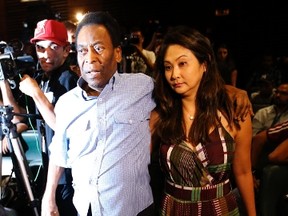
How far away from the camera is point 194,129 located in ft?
4.63

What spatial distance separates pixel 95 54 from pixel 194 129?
0.48 metres

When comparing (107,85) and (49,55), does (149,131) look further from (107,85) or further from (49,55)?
(49,55)

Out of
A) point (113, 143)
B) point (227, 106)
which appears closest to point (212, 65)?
point (227, 106)

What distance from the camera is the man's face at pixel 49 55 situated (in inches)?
76.9

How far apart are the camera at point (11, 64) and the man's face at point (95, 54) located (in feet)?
2.66

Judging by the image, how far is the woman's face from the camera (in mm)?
1374

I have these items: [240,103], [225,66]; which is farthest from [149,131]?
[225,66]

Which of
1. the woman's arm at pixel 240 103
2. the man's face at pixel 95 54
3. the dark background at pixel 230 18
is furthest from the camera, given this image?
the dark background at pixel 230 18

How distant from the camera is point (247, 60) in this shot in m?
9.11

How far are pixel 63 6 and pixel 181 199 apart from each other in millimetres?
7695

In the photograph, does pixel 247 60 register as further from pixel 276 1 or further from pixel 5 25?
pixel 5 25

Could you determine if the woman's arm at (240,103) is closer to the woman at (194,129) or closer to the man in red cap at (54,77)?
the woman at (194,129)

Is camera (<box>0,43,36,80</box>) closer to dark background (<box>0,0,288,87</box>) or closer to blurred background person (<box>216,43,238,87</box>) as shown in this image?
blurred background person (<box>216,43,238,87</box>)

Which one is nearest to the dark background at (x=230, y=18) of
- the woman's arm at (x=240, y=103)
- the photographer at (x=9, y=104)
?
the photographer at (x=9, y=104)
